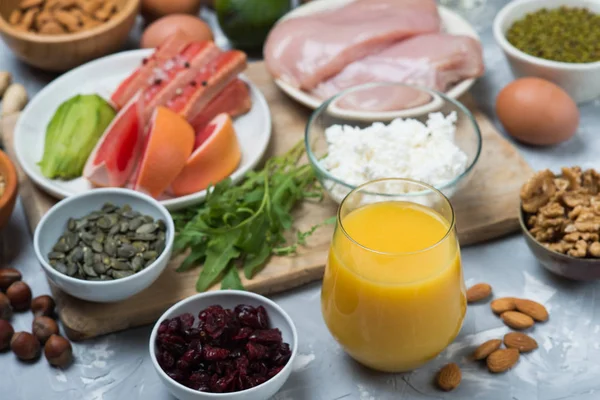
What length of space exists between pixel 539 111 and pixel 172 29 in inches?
43.3

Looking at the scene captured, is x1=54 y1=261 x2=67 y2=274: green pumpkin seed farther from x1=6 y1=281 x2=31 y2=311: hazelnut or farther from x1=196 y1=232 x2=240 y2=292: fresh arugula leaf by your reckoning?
x1=196 y1=232 x2=240 y2=292: fresh arugula leaf

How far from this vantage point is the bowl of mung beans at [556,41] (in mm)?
2062

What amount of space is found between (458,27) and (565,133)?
20.0 inches

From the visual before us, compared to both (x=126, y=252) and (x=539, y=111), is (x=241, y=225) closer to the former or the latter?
(x=126, y=252)

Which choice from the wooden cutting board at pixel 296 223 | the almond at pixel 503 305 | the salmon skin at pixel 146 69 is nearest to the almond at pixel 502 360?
the almond at pixel 503 305

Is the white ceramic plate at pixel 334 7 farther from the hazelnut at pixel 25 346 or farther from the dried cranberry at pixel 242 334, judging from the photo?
the hazelnut at pixel 25 346

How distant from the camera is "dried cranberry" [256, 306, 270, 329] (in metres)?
1.42

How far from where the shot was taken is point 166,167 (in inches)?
69.1

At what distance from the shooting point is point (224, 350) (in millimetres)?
1349

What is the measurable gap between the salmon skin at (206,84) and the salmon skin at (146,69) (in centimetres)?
12

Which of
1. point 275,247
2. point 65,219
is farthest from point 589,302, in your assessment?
point 65,219

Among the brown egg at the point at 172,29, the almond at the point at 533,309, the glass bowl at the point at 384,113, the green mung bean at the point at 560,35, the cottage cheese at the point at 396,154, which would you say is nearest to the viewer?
the almond at the point at 533,309

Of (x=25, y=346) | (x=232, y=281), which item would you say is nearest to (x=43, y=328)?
(x=25, y=346)

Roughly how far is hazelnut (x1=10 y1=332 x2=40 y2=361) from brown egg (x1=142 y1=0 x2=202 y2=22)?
4.22 ft
